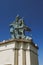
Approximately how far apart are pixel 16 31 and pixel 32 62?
3.54 m

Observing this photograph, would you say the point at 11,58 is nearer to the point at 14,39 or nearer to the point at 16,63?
the point at 16,63

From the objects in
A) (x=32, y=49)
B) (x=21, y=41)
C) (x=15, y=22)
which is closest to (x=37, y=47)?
(x=32, y=49)

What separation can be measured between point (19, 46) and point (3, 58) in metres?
1.99

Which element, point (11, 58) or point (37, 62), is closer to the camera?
point (11, 58)

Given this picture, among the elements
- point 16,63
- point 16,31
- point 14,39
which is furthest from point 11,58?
point 16,31

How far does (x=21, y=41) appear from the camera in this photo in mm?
16531

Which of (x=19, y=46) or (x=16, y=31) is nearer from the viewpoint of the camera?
(x=19, y=46)

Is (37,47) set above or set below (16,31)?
below

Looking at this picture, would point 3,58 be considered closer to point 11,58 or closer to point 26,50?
point 11,58

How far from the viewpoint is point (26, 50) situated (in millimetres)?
16500

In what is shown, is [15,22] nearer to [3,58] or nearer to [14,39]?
[14,39]

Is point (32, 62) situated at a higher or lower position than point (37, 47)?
lower

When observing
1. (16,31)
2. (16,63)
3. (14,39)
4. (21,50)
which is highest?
(16,31)

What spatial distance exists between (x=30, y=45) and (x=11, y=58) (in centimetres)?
225
